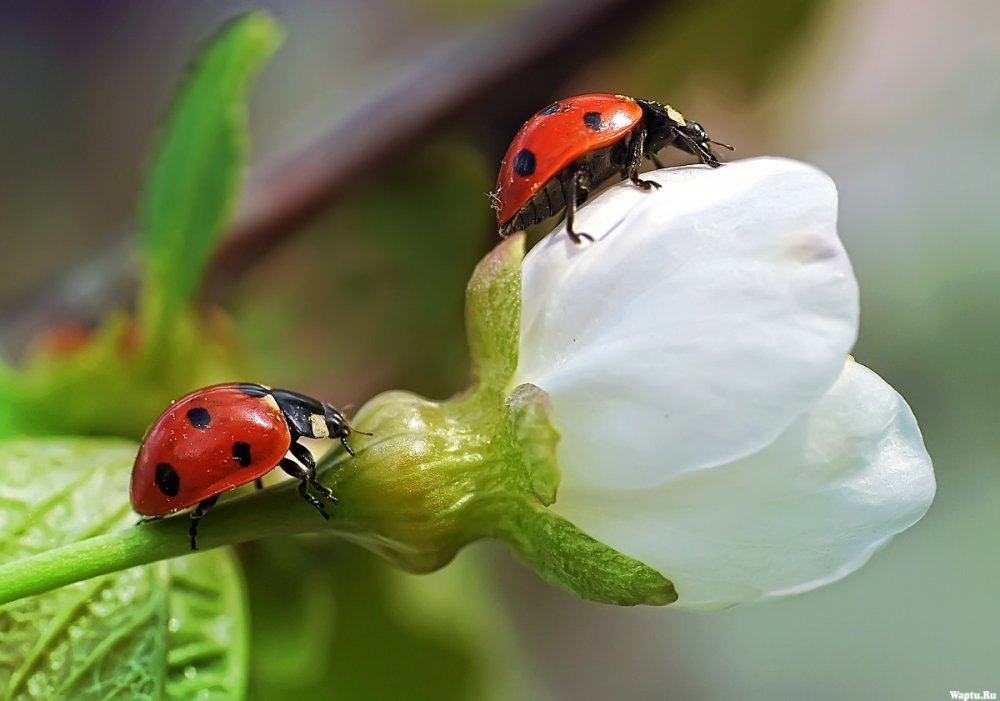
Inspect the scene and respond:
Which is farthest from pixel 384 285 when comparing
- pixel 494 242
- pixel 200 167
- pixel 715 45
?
pixel 715 45

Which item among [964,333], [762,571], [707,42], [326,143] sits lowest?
[762,571]

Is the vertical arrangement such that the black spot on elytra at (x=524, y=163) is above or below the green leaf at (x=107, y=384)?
below

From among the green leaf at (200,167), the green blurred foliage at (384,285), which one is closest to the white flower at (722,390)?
the green leaf at (200,167)

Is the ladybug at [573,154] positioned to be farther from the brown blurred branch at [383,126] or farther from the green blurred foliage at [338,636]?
the brown blurred branch at [383,126]

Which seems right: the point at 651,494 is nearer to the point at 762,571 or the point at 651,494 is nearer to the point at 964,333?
the point at 762,571

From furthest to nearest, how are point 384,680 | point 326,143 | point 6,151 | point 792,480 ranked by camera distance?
point 6,151 → point 326,143 → point 384,680 → point 792,480

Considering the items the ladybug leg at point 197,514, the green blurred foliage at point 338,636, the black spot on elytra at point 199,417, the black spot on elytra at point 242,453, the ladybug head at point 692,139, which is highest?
the ladybug head at point 692,139

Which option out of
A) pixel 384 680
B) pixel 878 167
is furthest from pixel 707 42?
pixel 384 680
